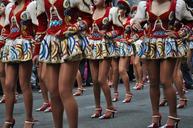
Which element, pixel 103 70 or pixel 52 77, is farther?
pixel 103 70

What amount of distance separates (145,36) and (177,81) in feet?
8.72

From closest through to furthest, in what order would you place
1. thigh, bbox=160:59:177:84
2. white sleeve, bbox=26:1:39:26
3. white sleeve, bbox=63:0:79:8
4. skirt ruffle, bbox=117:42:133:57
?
white sleeve, bbox=63:0:79:8 < thigh, bbox=160:59:177:84 < white sleeve, bbox=26:1:39:26 < skirt ruffle, bbox=117:42:133:57

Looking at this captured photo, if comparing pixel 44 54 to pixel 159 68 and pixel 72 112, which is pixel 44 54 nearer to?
pixel 72 112

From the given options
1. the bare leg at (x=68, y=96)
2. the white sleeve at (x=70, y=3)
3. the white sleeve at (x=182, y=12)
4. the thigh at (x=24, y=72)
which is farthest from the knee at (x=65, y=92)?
the white sleeve at (x=182, y=12)

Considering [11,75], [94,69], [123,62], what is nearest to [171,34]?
[94,69]

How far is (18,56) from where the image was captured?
254 inches

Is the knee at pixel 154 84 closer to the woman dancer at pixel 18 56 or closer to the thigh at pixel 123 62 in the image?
the woman dancer at pixel 18 56

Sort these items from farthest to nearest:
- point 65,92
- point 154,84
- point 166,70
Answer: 1. point 154,84
2. point 166,70
3. point 65,92

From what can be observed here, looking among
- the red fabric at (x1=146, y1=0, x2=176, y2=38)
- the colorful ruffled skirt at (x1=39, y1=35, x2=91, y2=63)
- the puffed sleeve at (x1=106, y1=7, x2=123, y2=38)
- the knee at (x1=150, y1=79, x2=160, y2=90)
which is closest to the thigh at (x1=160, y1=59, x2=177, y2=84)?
the knee at (x1=150, y1=79, x2=160, y2=90)

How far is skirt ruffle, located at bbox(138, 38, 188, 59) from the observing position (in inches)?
245

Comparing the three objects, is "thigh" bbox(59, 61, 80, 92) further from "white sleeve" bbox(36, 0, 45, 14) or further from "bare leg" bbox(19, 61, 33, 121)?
"bare leg" bbox(19, 61, 33, 121)

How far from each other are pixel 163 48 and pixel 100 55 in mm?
1799

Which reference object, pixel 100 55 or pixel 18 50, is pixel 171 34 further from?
pixel 18 50

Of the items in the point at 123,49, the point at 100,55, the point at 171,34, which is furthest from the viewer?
the point at 123,49
